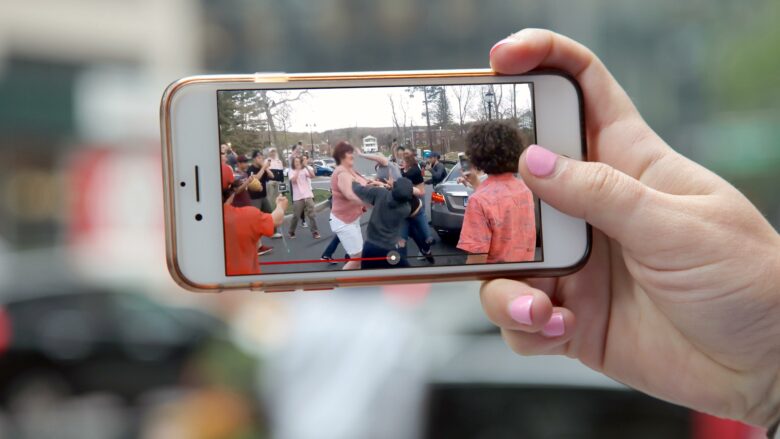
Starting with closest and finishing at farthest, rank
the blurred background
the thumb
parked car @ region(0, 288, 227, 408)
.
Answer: the thumb, the blurred background, parked car @ region(0, 288, 227, 408)

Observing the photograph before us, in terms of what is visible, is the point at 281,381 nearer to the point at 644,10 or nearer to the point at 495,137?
the point at 495,137

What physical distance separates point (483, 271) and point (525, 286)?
44 millimetres

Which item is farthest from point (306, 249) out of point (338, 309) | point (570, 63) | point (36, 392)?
point (36, 392)

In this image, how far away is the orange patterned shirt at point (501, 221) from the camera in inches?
25.7

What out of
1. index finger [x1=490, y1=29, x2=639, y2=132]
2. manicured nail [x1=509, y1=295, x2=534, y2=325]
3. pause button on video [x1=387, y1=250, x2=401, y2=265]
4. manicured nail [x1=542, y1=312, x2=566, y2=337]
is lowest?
manicured nail [x1=542, y1=312, x2=566, y2=337]

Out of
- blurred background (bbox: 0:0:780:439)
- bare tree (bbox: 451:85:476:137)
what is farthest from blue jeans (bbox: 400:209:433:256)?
blurred background (bbox: 0:0:780:439)

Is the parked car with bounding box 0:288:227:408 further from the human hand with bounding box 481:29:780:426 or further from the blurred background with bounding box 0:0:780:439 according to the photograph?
the human hand with bounding box 481:29:780:426

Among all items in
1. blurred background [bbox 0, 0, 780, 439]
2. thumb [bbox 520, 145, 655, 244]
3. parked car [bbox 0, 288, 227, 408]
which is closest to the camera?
thumb [bbox 520, 145, 655, 244]

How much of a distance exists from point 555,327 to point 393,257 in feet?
0.62

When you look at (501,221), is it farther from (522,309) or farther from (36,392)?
(36,392)

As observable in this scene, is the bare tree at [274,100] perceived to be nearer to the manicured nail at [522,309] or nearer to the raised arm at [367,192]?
the raised arm at [367,192]

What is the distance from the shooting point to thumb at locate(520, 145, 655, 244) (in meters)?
0.59

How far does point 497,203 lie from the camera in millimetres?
657

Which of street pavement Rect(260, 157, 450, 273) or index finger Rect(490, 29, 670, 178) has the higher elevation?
index finger Rect(490, 29, 670, 178)
